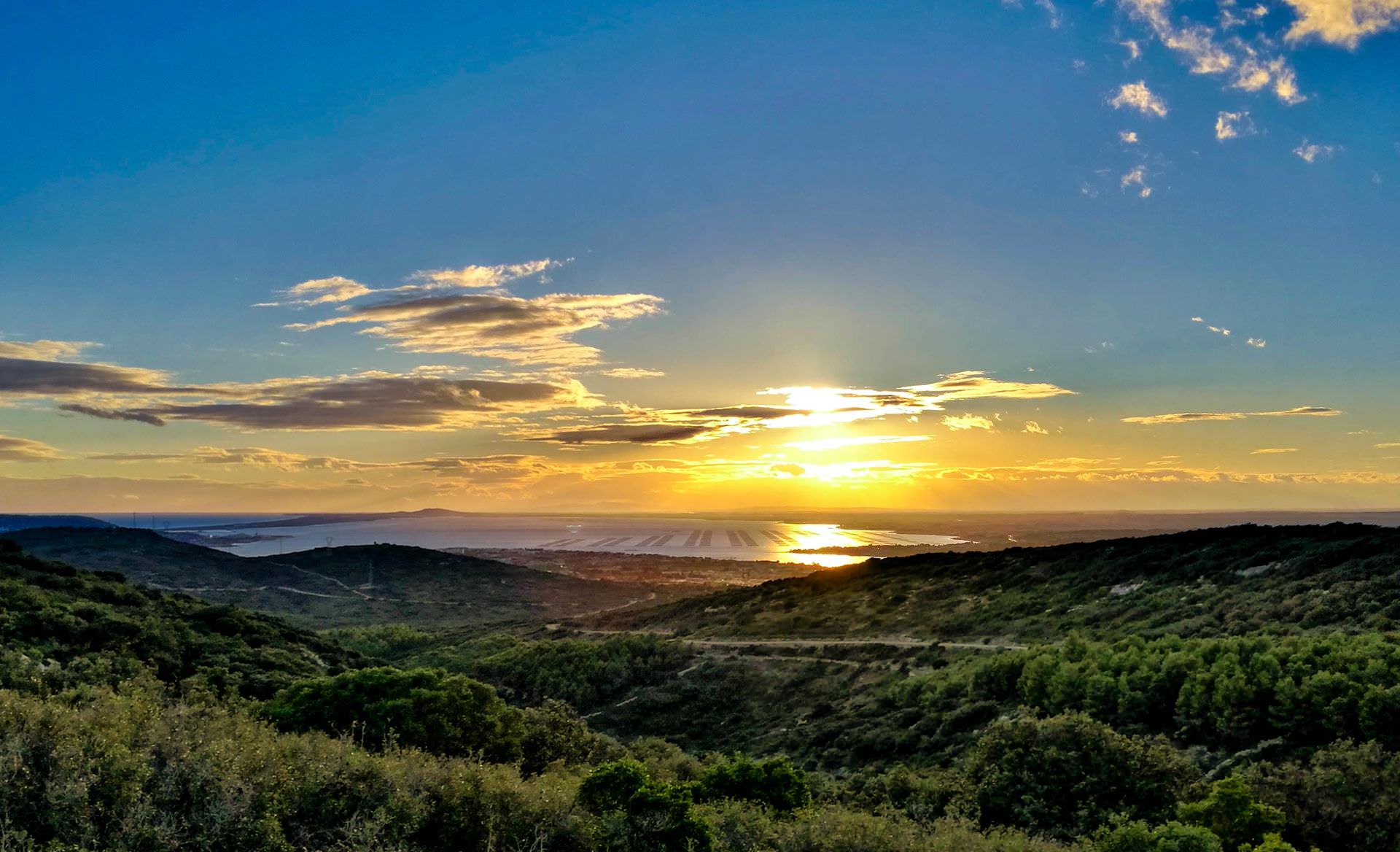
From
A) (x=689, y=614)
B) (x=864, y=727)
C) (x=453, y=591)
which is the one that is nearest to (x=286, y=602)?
(x=453, y=591)

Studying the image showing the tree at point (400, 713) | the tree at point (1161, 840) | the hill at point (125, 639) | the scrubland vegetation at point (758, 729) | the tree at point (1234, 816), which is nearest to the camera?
the scrubland vegetation at point (758, 729)

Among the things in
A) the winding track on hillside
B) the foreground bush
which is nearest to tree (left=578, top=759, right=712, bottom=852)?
the foreground bush

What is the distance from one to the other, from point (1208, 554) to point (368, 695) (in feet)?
188

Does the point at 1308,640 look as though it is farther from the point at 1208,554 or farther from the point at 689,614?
the point at 689,614

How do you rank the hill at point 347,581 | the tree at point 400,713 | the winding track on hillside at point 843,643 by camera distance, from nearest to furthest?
the tree at point 400,713 < the winding track on hillside at point 843,643 < the hill at point 347,581

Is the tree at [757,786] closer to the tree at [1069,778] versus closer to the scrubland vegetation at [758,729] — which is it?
the scrubland vegetation at [758,729]

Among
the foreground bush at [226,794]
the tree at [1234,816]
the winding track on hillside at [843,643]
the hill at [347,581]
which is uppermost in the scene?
the foreground bush at [226,794]

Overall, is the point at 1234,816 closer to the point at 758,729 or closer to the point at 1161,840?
the point at 1161,840

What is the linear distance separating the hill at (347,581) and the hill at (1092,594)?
40656 mm

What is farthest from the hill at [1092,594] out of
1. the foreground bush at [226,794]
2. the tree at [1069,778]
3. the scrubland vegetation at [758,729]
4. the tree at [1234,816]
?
the foreground bush at [226,794]

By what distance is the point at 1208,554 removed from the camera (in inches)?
2132

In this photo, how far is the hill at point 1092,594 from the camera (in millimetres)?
36750

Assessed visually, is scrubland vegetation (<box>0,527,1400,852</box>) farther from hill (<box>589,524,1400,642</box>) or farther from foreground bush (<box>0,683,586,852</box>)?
hill (<box>589,524,1400,642</box>)

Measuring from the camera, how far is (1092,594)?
53594 mm
